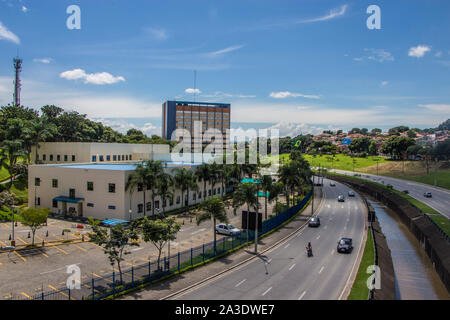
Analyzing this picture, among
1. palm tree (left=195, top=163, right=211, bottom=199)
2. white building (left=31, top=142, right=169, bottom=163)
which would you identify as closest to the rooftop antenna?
white building (left=31, top=142, right=169, bottom=163)

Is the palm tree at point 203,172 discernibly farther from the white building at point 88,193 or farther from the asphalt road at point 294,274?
the asphalt road at point 294,274

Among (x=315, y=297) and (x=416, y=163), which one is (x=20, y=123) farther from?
(x=416, y=163)

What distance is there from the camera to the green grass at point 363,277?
23.5m

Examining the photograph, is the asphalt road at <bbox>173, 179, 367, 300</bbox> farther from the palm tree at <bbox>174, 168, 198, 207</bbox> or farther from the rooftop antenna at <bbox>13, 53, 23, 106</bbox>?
the rooftop antenna at <bbox>13, 53, 23, 106</bbox>

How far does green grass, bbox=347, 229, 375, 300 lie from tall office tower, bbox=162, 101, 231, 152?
154 meters

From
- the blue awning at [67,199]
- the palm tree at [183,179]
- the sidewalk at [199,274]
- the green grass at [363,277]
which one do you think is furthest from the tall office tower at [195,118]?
the green grass at [363,277]

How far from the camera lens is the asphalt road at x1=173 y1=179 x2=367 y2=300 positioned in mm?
24281

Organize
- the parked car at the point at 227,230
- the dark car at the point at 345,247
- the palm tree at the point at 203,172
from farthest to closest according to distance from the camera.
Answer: the palm tree at the point at 203,172, the parked car at the point at 227,230, the dark car at the point at 345,247

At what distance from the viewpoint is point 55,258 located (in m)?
32.5

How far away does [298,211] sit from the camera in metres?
61.5

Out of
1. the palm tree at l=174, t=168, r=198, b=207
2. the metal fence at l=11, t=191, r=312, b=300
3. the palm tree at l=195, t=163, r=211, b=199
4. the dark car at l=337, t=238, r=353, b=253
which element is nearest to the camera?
the metal fence at l=11, t=191, r=312, b=300

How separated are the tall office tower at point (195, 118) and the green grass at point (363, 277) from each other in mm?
154064

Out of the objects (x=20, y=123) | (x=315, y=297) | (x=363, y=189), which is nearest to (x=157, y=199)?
(x=315, y=297)

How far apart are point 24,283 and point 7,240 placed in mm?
15640
